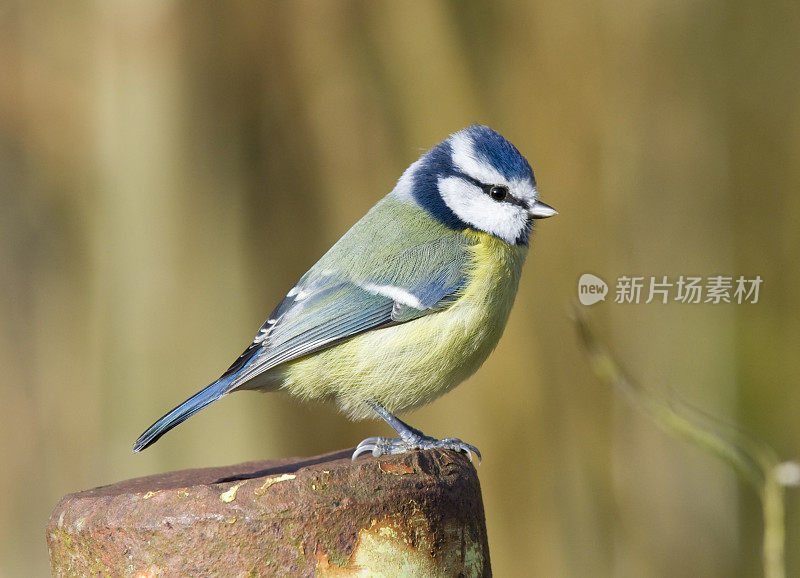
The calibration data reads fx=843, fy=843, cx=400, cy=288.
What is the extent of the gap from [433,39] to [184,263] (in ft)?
4.02

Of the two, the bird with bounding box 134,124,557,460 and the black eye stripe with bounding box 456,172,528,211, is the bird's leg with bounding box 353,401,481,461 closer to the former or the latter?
the bird with bounding box 134,124,557,460

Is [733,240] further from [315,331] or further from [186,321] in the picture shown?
[186,321]

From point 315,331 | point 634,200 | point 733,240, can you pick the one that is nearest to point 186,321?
point 315,331

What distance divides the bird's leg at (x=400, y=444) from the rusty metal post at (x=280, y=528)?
1.04 ft

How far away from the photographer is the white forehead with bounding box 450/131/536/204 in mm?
2234

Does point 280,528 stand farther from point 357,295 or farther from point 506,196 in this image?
point 506,196

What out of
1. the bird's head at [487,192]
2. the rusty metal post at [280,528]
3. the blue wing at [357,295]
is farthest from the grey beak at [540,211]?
the rusty metal post at [280,528]

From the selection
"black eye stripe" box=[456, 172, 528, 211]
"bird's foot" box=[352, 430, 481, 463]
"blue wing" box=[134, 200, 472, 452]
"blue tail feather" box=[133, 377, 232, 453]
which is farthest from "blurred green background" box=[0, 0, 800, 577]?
"bird's foot" box=[352, 430, 481, 463]

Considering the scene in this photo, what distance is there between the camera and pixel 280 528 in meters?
1.13

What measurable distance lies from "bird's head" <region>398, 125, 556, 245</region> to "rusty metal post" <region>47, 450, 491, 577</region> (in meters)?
1.08

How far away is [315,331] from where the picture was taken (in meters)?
1.97

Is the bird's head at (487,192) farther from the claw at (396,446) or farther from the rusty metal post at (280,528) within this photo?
the rusty metal post at (280,528)

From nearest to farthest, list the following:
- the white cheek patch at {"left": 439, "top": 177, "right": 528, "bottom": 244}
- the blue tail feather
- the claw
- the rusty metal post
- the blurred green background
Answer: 1. the rusty metal post
2. the claw
3. the blue tail feather
4. the white cheek patch at {"left": 439, "top": 177, "right": 528, "bottom": 244}
5. the blurred green background

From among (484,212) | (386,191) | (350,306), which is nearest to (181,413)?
(350,306)
